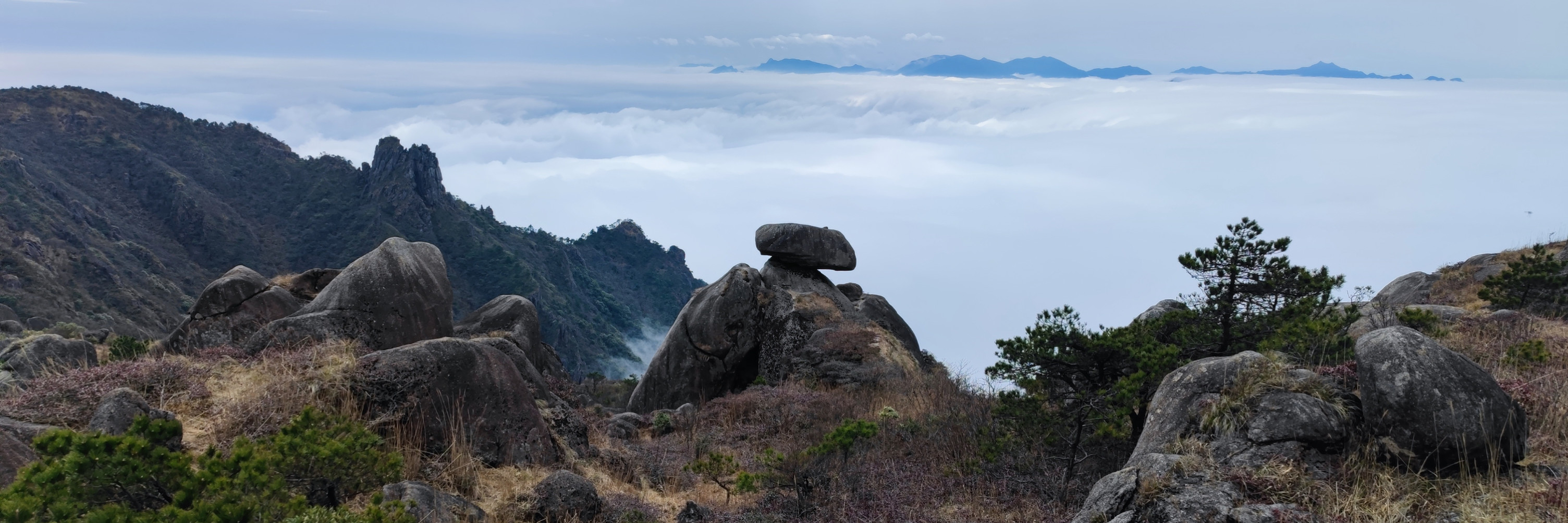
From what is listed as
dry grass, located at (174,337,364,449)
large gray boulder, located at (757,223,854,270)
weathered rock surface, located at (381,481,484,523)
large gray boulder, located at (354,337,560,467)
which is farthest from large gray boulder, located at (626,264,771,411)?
weathered rock surface, located at (381,481,484,523)

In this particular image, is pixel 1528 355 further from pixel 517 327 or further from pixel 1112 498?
pixel 517 327

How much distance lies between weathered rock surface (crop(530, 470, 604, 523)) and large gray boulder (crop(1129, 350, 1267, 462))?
15.5 feet

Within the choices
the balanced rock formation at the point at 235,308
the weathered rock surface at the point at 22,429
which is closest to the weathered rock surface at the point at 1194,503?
the weathered rock surface at the point at 22,429

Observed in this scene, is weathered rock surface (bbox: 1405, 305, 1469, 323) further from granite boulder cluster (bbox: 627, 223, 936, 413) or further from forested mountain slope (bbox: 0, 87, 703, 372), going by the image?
forested mountain slope (bbox: 0, 87, 703, 372)

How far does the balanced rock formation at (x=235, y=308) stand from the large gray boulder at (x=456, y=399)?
821 cm

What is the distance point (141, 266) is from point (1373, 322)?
7020 cm

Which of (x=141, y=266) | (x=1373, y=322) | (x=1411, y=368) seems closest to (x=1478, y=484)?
(x=1411, y=368)

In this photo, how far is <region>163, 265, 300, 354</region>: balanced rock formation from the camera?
50.1 ft

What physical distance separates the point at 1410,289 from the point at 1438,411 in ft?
68.7

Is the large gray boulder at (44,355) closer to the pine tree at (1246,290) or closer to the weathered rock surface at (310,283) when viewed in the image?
the weathered rock surface at (310,283)

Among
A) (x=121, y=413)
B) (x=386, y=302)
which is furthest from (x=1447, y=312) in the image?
(x=121, y=413)

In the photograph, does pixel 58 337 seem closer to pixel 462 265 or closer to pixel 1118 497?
pixel 1118 497

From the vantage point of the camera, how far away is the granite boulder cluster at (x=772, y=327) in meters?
20.3

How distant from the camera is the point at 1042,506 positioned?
812 centimetres
